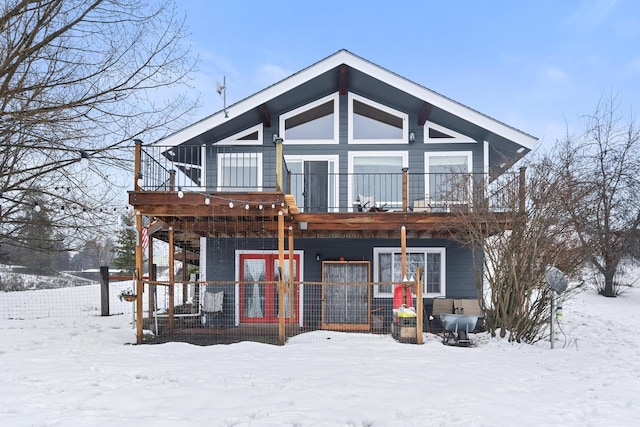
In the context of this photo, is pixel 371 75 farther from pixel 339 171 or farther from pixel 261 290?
pixel 261 290

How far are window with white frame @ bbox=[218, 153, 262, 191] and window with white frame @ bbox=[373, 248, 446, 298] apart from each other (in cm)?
355

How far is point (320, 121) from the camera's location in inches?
439

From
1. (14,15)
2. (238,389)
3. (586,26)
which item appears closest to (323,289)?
(238,389)

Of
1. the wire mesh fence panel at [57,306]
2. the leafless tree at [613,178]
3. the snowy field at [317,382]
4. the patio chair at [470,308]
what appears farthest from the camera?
the leafless tree at [613,178]

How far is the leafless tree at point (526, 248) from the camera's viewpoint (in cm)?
800

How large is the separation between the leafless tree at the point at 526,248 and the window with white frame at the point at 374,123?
311cm

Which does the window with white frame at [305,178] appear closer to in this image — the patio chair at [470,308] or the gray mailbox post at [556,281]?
the patio chair at [470,308]

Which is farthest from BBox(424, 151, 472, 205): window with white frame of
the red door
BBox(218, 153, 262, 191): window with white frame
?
BBox(218, 153, 262, 191): window with white frame


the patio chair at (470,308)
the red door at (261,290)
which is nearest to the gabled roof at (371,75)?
the red door at (261,290)

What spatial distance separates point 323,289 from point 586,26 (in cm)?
2801

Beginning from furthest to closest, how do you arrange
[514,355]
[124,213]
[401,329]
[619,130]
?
[619,130] < [124,213] < [401,329] < [514,355]

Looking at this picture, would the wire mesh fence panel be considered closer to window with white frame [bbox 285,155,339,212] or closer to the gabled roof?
the gabled roof

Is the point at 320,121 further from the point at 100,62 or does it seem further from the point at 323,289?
the point at 100,62

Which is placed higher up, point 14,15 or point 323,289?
point 14,15
